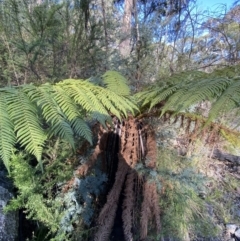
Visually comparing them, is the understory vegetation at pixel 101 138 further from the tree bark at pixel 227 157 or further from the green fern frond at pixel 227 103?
the tree bark at pixel 227 157

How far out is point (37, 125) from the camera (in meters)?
0.96

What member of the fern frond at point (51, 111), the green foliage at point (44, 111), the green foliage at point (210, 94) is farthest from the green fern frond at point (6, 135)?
the green foliage at point (210, 94)

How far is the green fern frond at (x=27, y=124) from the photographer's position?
0.91 meters

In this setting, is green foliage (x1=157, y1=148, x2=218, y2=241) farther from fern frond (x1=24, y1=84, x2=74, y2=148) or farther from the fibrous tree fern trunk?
fern frond (x1=24, y1=84, x2=74, y2=148)

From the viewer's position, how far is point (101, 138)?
5.08 ft

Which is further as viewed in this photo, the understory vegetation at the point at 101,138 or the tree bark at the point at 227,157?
the tree bark at the point at 227,157

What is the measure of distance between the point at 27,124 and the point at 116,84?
0.71 m

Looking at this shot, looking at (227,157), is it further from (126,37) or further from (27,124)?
(27,124)

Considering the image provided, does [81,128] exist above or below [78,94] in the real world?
below

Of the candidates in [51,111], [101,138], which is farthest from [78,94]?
[101,138]

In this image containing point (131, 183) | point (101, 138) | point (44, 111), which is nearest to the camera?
point (44, 111)

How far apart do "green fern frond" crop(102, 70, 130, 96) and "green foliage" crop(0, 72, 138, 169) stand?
170 millimetres

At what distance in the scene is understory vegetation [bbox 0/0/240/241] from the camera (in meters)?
1.06

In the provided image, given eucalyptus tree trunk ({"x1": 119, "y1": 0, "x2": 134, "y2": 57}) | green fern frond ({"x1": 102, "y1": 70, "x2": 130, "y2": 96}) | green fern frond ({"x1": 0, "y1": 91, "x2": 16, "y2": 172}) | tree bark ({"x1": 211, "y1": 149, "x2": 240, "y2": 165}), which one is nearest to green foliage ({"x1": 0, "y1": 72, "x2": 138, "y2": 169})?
green fern frond ({"x1": 0, "y1": 91, "x2": 16, "y2": 172})
